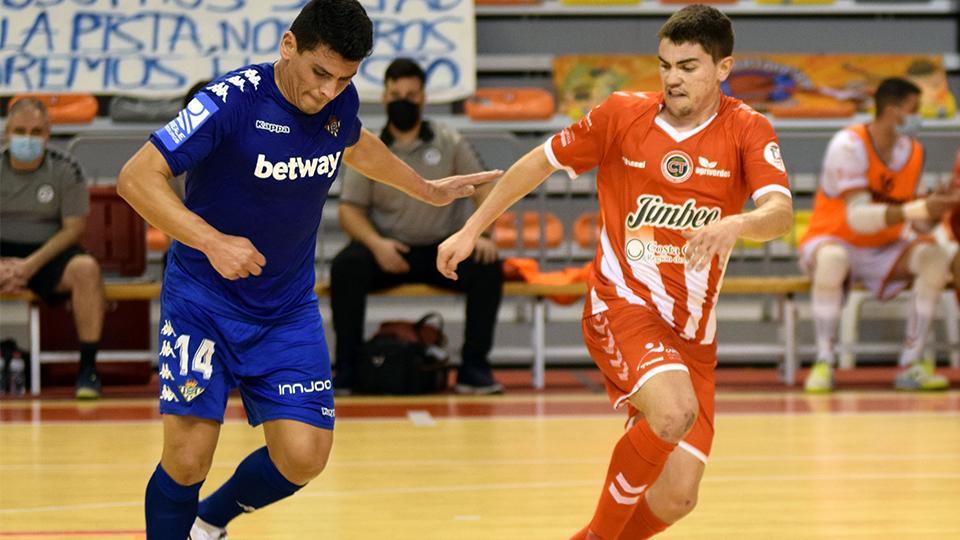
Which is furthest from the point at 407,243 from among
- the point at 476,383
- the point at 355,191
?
the point at 476,383

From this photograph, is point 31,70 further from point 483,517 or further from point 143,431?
point 483,517

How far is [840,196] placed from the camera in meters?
8.26

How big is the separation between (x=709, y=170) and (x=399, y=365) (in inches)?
174

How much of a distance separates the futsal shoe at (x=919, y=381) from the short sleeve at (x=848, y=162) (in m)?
1.12

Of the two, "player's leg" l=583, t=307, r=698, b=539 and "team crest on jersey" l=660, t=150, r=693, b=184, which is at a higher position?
"team crest on jersey" l=660, t=150, r=693, b=184

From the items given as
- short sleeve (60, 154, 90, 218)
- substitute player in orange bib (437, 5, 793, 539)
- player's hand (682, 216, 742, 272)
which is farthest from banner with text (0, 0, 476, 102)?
player's hand (682, 216, 742, 272)

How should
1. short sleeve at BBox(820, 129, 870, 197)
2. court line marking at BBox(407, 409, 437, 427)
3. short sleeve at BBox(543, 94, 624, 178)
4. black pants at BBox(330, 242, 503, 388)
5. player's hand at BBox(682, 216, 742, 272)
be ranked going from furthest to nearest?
short sleeve at BBox(820, 129, 870, 197) → black pants at BBox(330, 242, 503, 388) → court line marking at BBox(407, 409, 437, 427) → short sleeve at BBox(543, 94, 624, 178) → player's hand at BBox(682, 216, 742, 272)

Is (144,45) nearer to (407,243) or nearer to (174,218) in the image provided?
(407,243)

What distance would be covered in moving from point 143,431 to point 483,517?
8.60ft

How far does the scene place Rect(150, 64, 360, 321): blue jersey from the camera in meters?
3.53

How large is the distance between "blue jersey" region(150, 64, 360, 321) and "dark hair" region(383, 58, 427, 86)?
4270 millimetres

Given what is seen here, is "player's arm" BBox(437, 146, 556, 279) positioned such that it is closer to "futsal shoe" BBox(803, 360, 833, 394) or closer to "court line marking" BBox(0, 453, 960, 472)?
"court line marking" BBox(0, 453, 960, 472)

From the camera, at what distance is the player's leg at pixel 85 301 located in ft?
26.1

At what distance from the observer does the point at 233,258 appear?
3.30 m
